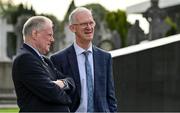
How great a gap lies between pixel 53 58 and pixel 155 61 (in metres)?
4.75

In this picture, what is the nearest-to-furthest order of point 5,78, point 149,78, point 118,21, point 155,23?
1. point 149,78
2. point 5,78
3. point 155,23
4. point 118,21

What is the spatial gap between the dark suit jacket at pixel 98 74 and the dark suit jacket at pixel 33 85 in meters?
0.50

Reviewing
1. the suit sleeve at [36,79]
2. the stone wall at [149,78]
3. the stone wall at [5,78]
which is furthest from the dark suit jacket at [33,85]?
the stone wall at [5,78]

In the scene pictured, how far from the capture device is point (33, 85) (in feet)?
→ 13.4

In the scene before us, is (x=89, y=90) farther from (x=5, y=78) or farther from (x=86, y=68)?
(x=5, y=78)

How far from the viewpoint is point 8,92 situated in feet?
80.4

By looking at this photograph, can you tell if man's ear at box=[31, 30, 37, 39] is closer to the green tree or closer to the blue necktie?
the blue necktie

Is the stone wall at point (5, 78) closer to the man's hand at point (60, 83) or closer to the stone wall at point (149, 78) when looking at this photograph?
the stone wall at point (149, 78)

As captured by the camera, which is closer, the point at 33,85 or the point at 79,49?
the point at 33,85

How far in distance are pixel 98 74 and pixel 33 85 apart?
783 millimetres

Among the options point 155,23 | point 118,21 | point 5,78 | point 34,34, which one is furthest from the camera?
point 118,21

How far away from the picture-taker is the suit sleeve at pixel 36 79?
13.4 feet

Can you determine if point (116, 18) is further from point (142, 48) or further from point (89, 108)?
point (89, 108)

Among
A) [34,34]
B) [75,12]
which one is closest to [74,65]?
[75,12]
